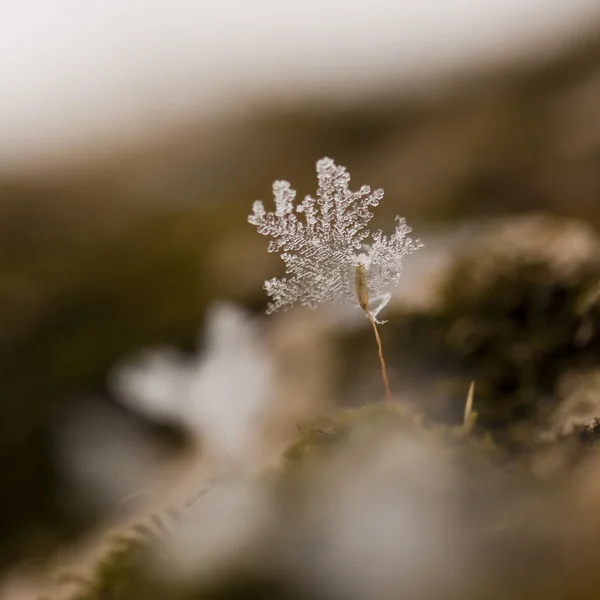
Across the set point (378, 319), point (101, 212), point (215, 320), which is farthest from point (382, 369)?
point (101, 212)

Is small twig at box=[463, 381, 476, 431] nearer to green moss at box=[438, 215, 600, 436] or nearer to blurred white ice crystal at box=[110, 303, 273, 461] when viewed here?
green moss at box=[438, 215, 600, 436]

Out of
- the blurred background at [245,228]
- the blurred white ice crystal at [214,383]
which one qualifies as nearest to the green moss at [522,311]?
the blurred background at [245,228]

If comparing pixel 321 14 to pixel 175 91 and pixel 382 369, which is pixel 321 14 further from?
pixel 382 369

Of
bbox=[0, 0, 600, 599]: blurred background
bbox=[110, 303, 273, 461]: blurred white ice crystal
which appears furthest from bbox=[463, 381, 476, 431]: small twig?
bbox=[110, 303, 273, 461]: blurred white ice crystal

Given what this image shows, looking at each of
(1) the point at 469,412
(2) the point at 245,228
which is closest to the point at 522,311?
(1) the point at 469,412

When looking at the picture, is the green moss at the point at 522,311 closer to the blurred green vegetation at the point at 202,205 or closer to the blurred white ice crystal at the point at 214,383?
the blurred green vegetation at the point at 202,205

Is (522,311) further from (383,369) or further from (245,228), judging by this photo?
(245,228)
